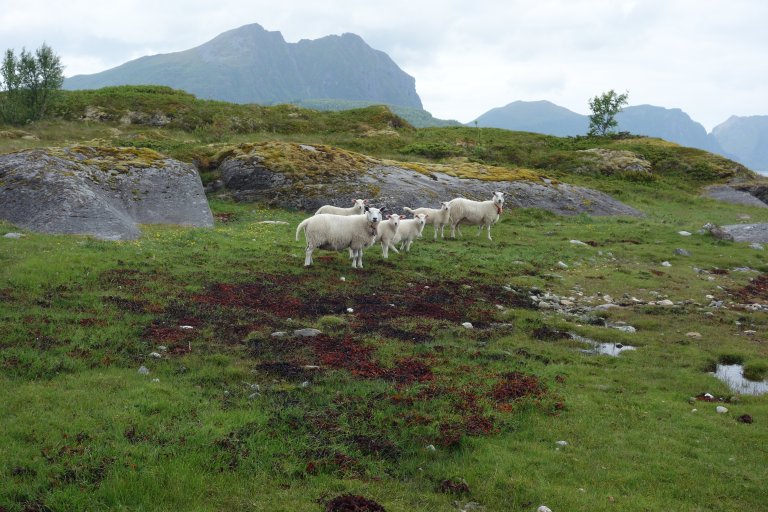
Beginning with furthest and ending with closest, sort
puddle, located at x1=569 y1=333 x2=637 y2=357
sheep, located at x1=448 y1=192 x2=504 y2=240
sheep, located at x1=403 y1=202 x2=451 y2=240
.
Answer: sheep, located at x1=448 y1=192 x2=504 y2=240 → sheep, located at x1=403 y1=202 x2=451 y2=240 → puddle, located at x1=569 y1=333 x2=637 y2=357

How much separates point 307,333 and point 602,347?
326 inches

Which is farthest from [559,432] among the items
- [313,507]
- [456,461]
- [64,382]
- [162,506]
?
[64,382]

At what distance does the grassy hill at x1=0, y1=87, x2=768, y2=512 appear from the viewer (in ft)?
25.1

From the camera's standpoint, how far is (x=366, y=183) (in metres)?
37.2

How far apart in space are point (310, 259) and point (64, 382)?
11.7 m

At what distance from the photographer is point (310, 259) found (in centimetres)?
2108

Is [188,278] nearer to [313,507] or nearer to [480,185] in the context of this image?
[313,507]

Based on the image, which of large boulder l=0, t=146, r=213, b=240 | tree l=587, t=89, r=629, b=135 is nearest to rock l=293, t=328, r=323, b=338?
large boulder l=0, t=146, r=213, b=240

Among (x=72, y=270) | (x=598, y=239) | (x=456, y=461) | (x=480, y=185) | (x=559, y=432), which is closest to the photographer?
(x=456, y=461)

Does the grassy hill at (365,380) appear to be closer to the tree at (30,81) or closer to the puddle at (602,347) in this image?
the puddle at (602,347)

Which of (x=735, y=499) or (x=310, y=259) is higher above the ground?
(x=310, y=259)

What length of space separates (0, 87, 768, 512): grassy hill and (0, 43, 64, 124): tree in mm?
43454

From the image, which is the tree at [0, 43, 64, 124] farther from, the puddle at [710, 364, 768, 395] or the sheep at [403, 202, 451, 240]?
the puddle at [710, 364, 768, 395]

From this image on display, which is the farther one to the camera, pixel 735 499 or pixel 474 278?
pixel 474 278
